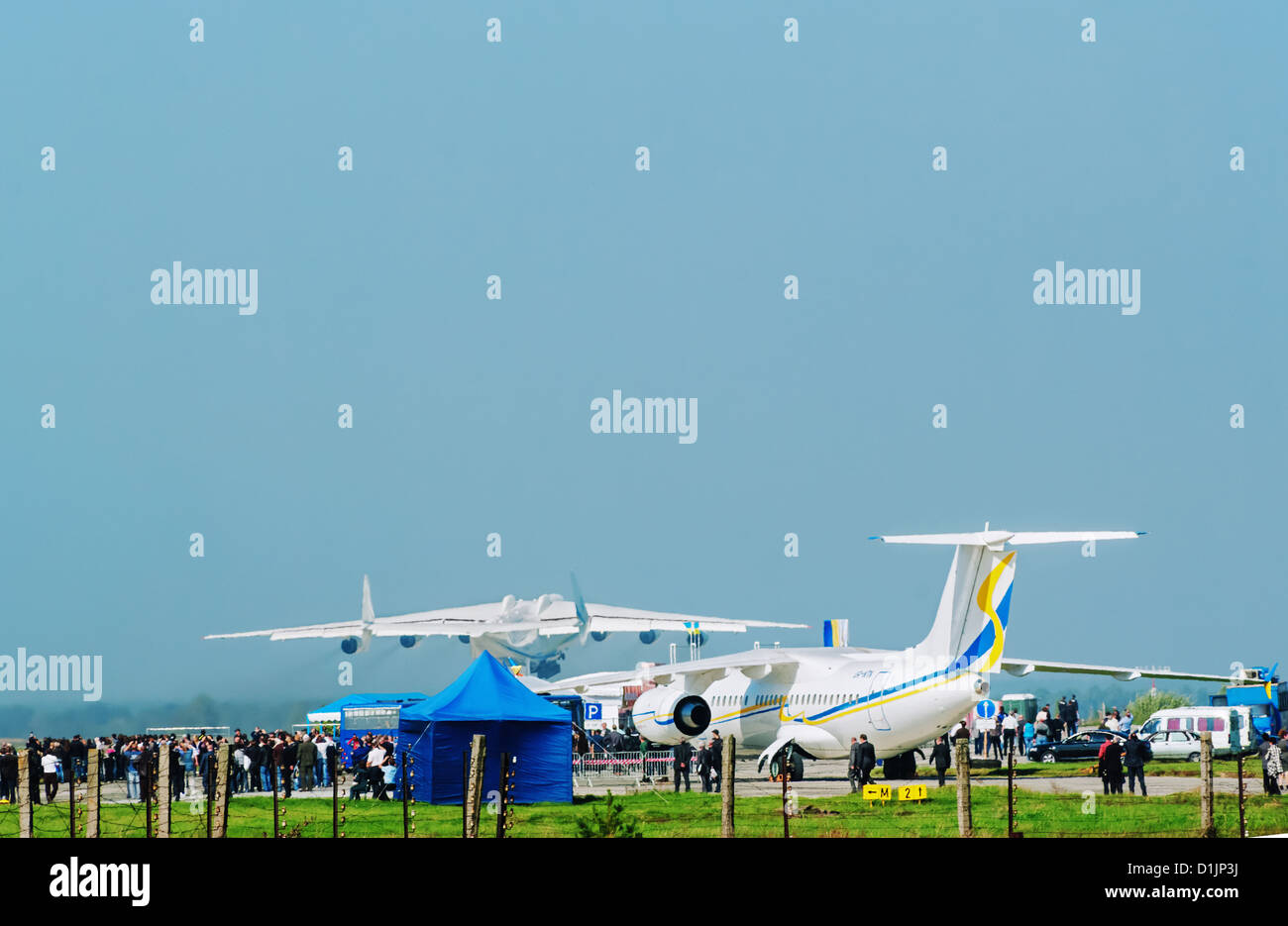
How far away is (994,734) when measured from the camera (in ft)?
131

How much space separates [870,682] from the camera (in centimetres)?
3244

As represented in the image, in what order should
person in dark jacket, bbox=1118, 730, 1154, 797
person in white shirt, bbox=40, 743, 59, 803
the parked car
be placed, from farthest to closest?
the parked car → person in white shirt, bbox=40, 743, 59, 803 → person in dark jacket, bbox=1118, 730, 1154, 797

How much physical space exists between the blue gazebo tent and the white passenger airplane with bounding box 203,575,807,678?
35.2 meters

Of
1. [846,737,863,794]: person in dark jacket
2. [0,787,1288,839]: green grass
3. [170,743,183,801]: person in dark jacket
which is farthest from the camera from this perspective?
[846,737,863,794]: person in dark jacket

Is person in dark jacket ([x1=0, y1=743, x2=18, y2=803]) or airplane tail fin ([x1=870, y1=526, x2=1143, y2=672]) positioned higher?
airplane tail fin ([x1=870, y1=526, x2=1143, y2=672])

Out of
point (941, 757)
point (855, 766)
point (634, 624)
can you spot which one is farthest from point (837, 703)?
point (634, 624)

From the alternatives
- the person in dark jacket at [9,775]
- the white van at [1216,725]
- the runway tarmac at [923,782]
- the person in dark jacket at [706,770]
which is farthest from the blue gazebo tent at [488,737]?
the white van at [1216,725]

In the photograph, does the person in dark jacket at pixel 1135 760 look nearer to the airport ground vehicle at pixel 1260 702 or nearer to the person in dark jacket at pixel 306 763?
the airport ground vehicle at pixel 1260 702

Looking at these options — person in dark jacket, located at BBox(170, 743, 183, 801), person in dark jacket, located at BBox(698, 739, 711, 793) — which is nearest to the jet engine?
person in dark jacket, located at BBox(698, 739, 711, 793)

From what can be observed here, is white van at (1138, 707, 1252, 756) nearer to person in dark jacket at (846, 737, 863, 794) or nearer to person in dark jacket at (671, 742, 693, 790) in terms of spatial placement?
person in dark jacket at (846, 737, 863, 794)

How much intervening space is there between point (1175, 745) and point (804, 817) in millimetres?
18344

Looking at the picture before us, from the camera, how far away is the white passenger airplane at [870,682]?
3053cm

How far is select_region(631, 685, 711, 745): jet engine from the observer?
126 ft
